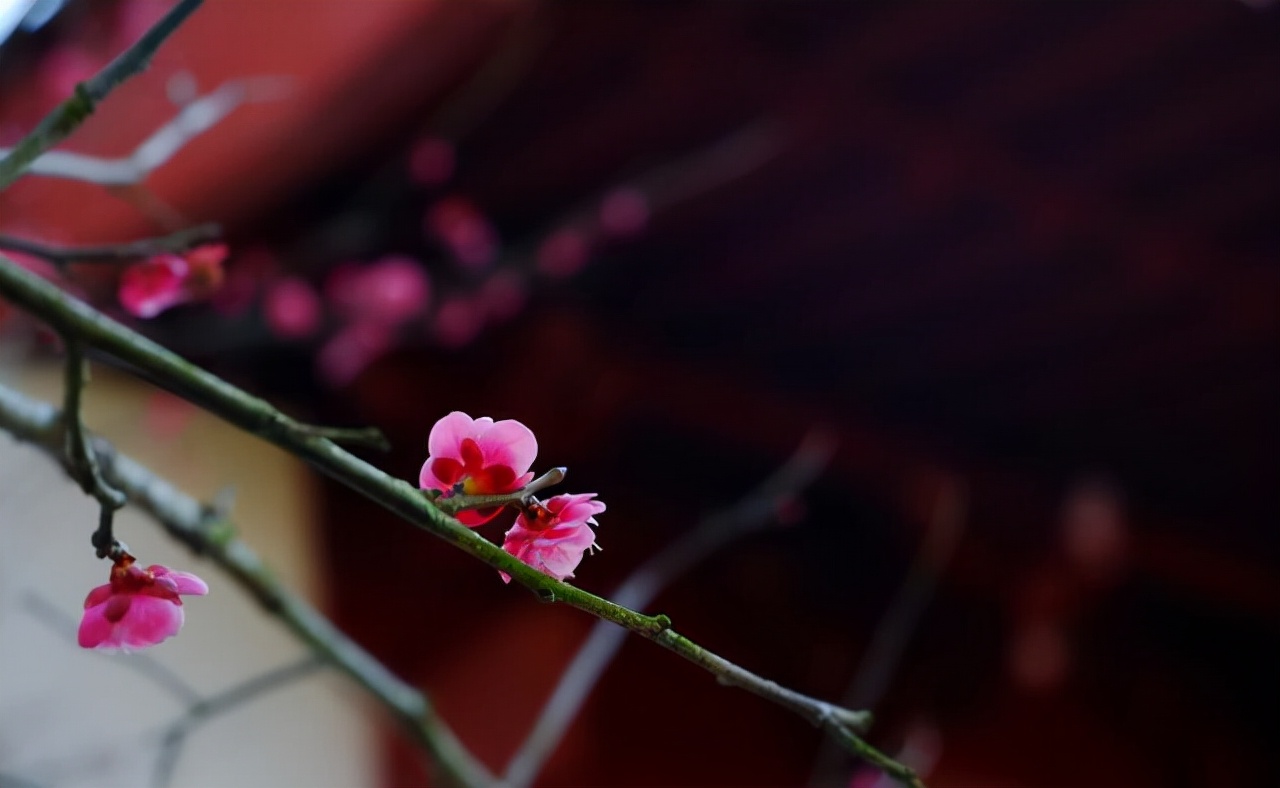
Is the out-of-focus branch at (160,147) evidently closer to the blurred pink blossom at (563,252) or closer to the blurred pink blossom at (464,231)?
the blurred pink blossom at (464,231)

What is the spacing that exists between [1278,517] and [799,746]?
125 centimetres

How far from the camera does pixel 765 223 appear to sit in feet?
4.73

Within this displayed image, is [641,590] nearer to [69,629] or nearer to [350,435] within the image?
[69,629]

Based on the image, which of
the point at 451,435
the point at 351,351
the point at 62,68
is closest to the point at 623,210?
the point at 351,351

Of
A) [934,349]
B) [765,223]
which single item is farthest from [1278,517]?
[765,223]

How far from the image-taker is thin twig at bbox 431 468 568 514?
348mm

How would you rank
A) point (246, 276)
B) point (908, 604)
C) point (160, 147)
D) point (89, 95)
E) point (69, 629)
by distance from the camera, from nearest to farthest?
point (89, 95), point (160, 147), point (69, 629), point (246, 276), point (908, 604)

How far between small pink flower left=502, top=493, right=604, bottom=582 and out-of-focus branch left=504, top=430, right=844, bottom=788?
15 cm

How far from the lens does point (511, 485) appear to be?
38 centimetres

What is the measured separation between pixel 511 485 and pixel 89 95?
0.27m

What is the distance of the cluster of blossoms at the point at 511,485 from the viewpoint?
37 centimetres

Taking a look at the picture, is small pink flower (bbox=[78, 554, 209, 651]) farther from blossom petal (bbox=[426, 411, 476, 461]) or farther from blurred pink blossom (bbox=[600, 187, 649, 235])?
blurred pink blossom (bbox=[600, 187, 649, 235])

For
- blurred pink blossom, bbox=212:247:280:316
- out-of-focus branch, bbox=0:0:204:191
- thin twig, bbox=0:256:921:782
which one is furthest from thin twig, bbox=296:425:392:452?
blurred pink blossom, bbox=212:247:280:316

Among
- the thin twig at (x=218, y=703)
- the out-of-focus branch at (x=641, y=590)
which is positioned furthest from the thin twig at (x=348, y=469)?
the thin twig at (x=218, y=703)
